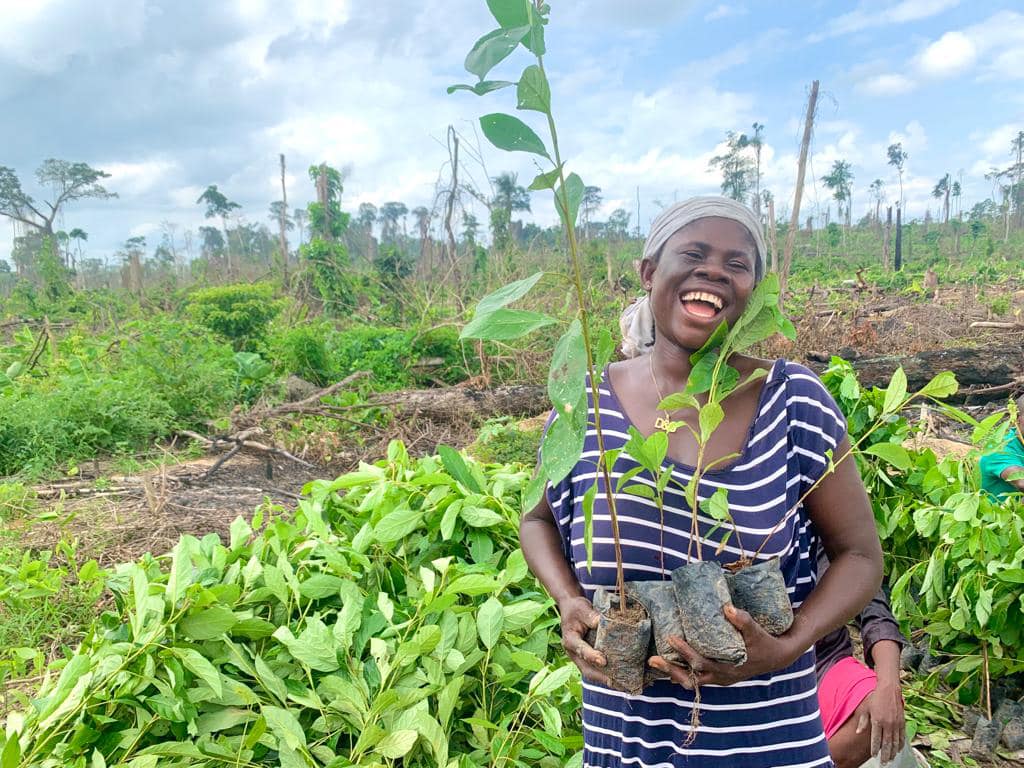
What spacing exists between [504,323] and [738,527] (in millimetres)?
487

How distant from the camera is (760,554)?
953mm

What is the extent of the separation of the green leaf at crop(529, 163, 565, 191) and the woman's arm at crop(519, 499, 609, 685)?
0.54 meters

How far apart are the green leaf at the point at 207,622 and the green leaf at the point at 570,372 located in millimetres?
968

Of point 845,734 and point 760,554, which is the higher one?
point 760,554

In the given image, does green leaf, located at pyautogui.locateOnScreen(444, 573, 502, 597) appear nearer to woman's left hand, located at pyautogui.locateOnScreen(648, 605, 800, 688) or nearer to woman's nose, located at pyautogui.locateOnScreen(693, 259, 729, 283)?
woman's left hand, located at pyautogui.locateOnScreen(648, 605, 800, 688)

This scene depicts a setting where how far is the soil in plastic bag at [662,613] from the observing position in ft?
2.69

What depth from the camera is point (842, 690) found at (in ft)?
4.48

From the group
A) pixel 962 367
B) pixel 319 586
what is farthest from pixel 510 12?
pixel 962 367

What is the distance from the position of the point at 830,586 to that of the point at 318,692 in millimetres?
927

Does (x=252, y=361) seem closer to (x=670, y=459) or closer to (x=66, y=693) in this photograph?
(x=66, y=693)

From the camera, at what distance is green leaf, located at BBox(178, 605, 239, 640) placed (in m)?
1.30

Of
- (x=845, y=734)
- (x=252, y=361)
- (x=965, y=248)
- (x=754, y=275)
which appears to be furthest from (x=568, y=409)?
(x=965, y=248)

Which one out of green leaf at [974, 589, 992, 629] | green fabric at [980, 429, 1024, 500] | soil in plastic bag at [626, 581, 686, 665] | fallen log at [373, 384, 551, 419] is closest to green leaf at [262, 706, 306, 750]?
soil in plastic bag at [626, 581, 686, 665]

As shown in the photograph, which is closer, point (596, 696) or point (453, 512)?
point (596, 696)
